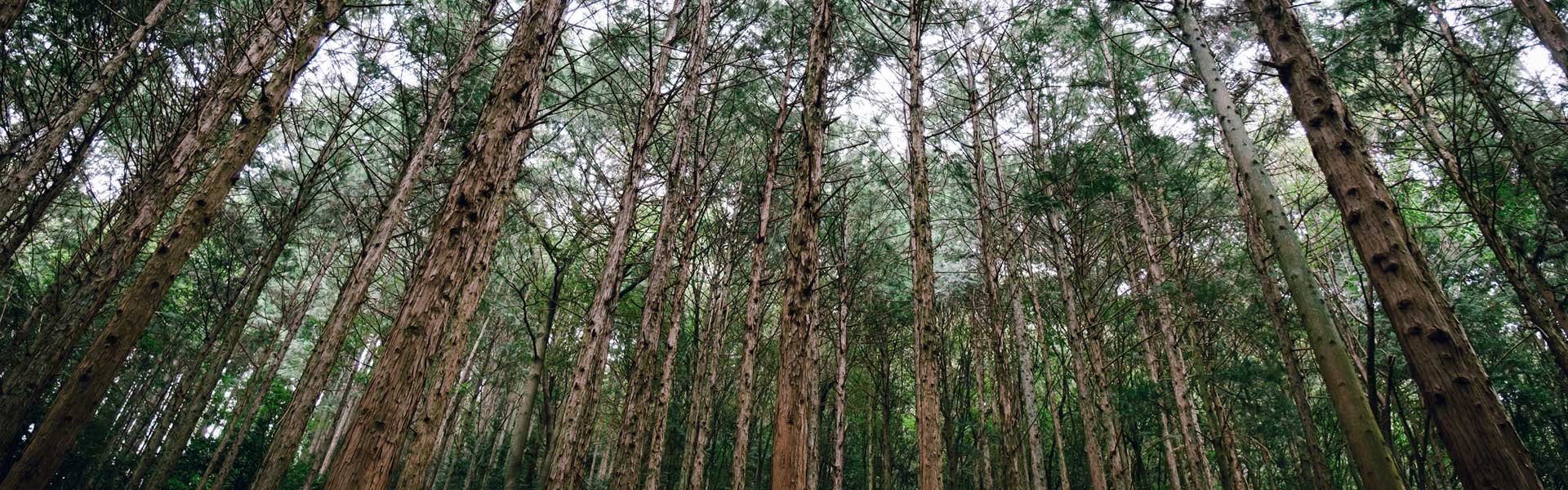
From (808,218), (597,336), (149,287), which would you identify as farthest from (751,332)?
(149,287)

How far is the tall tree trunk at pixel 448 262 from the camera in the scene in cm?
273

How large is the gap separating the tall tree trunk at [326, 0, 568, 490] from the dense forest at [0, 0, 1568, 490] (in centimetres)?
2

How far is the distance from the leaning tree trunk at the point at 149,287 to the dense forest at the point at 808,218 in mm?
22

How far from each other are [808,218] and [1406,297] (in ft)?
10.5

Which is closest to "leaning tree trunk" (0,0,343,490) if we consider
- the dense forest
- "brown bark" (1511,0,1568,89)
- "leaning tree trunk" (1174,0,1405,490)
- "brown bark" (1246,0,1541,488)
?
the dense forest

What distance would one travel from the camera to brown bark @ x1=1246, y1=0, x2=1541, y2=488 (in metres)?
2.31

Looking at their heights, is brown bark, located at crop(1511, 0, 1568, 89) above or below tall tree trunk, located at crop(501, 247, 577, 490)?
above

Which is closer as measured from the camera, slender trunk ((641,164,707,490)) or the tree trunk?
the tree trunk

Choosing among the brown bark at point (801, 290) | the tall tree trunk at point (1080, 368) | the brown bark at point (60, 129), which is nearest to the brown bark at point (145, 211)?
the brown bark at point (60, 129)

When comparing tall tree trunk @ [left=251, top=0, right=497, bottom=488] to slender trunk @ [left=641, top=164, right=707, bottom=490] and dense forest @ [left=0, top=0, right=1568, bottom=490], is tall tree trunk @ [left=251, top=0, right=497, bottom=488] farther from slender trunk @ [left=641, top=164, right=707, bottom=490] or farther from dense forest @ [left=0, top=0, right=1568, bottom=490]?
slender trunk @ [left=641, top=164, right=707, bottom=490]

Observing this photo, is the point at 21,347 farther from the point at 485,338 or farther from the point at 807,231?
the point at 807,231

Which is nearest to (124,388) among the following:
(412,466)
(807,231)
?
(412,466)

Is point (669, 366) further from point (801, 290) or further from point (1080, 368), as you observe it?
point (1080, 368)

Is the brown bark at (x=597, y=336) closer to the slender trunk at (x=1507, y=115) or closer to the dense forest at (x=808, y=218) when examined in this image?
the dense forest at (x=808, y=218)
